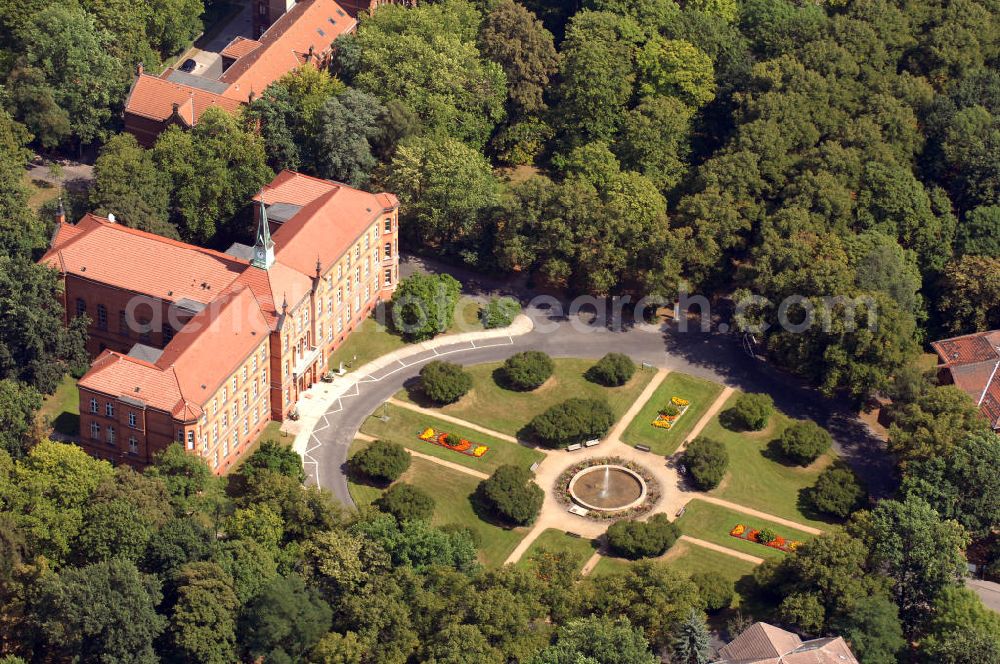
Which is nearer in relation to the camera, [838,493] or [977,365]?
[838,493]

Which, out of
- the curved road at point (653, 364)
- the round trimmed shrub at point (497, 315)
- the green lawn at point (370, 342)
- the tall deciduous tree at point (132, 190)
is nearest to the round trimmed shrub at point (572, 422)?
the curved road at point (653, 364)

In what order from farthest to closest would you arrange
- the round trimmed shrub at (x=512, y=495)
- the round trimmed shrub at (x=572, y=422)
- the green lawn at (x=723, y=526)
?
1. the round trimmed shrub at (x=572, y=422)
2. the green lawn at (x=723, y=526)
3. the round trimmed shrub at (x=512, y=495)

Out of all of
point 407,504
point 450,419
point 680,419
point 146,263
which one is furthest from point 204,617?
point 680,419

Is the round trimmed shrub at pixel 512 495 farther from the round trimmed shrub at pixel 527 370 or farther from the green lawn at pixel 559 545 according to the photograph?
the round trimmed shrub at pixel 527 370

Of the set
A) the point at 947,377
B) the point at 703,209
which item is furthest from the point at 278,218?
the point at 947,377

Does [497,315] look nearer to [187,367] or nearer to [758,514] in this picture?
[758,514]

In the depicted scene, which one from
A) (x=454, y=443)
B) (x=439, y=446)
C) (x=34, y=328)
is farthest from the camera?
(x=439, y=446)
